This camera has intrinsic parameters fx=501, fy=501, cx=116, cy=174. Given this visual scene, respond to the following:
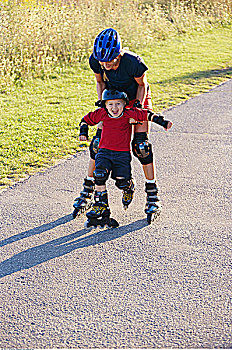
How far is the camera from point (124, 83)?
15.8 feet

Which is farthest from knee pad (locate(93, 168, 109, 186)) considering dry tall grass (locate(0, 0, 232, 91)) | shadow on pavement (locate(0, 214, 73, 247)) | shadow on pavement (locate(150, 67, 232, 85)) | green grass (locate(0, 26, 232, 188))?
shadow on pavement (locate(150, 67, 232, 85))

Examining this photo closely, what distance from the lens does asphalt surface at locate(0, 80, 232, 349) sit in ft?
10.7

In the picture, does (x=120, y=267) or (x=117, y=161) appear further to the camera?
(x=117, y=161)

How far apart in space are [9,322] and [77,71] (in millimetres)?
9000

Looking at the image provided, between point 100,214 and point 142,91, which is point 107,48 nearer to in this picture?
point 142,91

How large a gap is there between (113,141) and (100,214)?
715 mm

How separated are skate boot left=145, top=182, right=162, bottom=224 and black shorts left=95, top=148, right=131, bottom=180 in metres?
0.30

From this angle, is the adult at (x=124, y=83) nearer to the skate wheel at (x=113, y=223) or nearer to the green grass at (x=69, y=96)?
the skate wheel at (x=113, y=223)

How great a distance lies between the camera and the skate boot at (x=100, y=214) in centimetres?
466

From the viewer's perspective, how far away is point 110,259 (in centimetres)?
419

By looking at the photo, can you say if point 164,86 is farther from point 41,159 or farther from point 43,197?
point 43,197

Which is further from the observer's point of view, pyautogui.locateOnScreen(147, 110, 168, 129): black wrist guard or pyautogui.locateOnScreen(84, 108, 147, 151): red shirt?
pyautogui.locateOnScreen(84, 108, 147, 151): red shirt

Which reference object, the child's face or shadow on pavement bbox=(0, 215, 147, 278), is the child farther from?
shadow on pavement bbox=(0, 215, 147, 278)

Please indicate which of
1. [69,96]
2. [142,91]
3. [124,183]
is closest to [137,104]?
[142,91]
